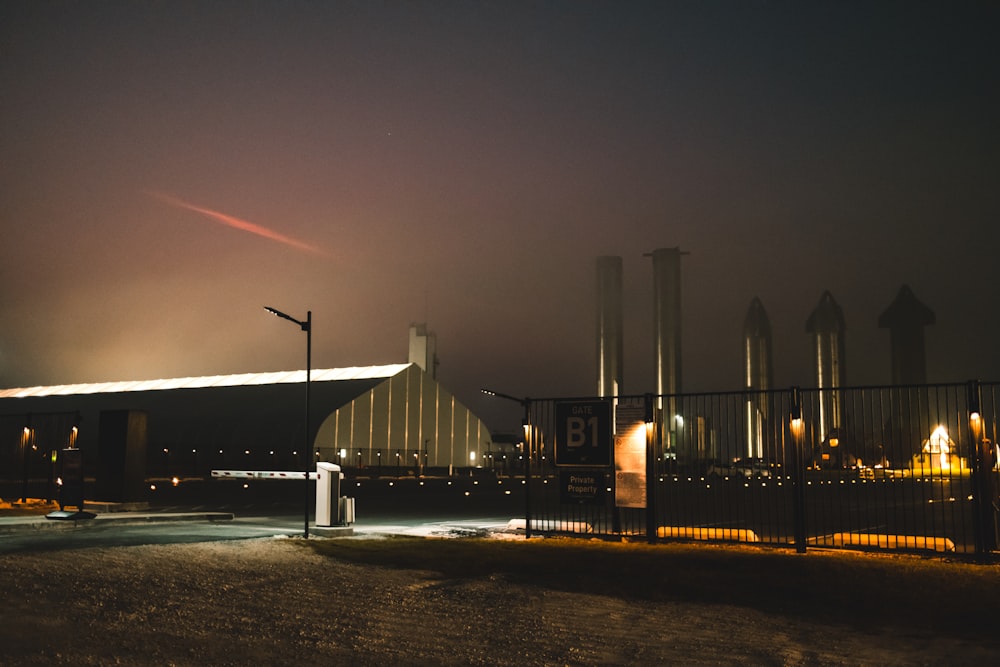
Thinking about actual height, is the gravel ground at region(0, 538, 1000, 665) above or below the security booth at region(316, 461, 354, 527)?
below

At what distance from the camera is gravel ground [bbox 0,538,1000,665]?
320 inches

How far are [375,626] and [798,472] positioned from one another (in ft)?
33.6

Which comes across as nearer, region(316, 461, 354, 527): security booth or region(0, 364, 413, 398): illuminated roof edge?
region(316, 461, 354, 527): security booth

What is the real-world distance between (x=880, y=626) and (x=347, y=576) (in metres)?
7.37

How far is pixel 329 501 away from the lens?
870 inches

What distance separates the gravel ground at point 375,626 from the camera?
8141 millimetres

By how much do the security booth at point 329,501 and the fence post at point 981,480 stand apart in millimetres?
13849

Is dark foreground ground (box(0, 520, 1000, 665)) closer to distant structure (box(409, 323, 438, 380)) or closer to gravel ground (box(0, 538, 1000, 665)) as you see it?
gravel ground (box(0, 538, 1000, 665))

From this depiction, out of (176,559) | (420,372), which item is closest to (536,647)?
(176,559)

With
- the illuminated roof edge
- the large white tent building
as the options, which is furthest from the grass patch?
the illuminated roof edge

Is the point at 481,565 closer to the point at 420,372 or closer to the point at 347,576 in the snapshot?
the point at 347,576

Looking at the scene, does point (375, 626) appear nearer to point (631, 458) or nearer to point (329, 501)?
point (631, 458)

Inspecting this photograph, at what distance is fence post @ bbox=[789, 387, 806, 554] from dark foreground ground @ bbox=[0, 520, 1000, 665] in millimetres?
468

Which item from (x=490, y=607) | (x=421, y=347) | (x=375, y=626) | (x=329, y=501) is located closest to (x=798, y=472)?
(x=490, y=607)
